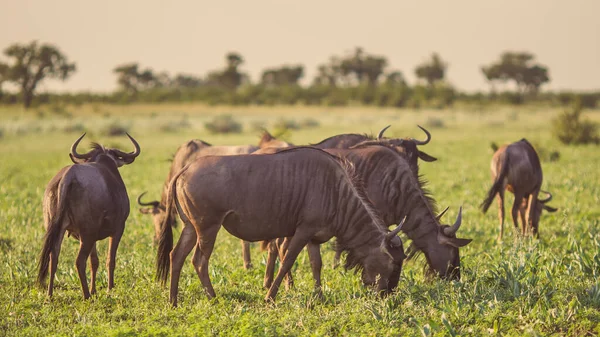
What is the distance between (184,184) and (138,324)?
149cm

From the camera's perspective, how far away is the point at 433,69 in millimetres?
94250

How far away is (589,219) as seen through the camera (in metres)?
12.4

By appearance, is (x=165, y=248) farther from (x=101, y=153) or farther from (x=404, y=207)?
(x=404, y=207)

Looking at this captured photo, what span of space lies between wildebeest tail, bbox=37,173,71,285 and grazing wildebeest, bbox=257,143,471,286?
235 cm

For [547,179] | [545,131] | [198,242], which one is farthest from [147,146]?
[198,242]

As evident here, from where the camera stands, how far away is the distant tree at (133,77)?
9331 cm

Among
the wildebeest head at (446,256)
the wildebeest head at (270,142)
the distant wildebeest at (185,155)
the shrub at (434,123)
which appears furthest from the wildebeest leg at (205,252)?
the shrub at (434,123)

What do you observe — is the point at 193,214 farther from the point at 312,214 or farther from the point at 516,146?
the point at 516,146

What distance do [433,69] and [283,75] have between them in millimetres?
23621

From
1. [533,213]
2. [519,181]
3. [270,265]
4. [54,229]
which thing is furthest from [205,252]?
[533,213]

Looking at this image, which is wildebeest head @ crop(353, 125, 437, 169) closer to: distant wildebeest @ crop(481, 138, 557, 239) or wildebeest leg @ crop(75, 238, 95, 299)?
distant wildebeest @ crop(481, 138, 557, 239)

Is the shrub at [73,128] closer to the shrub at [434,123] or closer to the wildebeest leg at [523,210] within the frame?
the shrub at [434,123]

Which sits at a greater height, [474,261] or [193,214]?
[193,214]

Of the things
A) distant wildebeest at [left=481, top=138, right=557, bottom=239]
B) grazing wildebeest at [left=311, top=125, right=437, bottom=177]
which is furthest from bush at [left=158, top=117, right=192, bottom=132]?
grazing wildebeest at [left=311, top=125, right=437, bottom=177]
